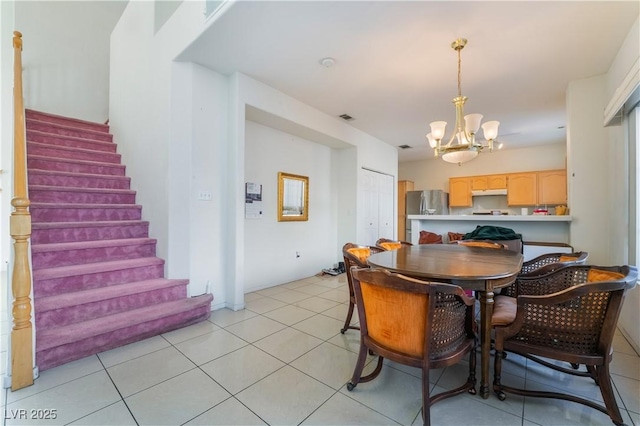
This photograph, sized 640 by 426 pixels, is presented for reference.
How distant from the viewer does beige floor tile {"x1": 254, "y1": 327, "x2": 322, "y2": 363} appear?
220cm

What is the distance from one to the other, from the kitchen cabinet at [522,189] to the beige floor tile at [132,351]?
7237 millimetres

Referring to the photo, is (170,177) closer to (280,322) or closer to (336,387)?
(280,322)

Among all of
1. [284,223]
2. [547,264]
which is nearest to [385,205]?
[284,223]

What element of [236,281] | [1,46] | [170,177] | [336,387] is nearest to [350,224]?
[236,281]

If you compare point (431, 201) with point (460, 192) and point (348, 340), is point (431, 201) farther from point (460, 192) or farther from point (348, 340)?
point (348, 340)

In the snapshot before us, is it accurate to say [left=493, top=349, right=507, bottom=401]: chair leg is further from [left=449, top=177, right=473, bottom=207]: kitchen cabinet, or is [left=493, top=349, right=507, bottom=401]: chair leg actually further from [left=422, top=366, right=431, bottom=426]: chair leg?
[left=449, top=177, right=473, bottom=207]: kitchen cabinet

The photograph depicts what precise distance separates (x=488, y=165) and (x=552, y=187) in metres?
1.45

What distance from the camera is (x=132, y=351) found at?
7.30 ft

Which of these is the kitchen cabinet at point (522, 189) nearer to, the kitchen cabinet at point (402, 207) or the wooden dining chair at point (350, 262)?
the kitchen cabinet at point (402, 207)

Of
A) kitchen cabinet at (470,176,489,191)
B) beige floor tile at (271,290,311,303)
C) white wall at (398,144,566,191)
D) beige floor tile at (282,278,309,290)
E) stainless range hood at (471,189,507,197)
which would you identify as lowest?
beige floor tile at (282,278,309,290)

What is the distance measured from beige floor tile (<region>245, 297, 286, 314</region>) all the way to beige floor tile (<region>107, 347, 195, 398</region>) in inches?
42.6

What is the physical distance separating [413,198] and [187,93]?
20.0ft

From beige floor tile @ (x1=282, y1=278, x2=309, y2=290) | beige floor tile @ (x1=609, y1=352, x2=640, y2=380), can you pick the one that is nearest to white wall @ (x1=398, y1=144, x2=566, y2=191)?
beige floor tile @ (x1=282, y1=278, x2=309, y2=290)

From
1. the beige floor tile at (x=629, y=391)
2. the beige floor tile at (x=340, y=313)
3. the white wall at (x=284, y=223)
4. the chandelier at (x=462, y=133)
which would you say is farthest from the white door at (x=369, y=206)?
the beige floor tile at (x=629, y=391)
